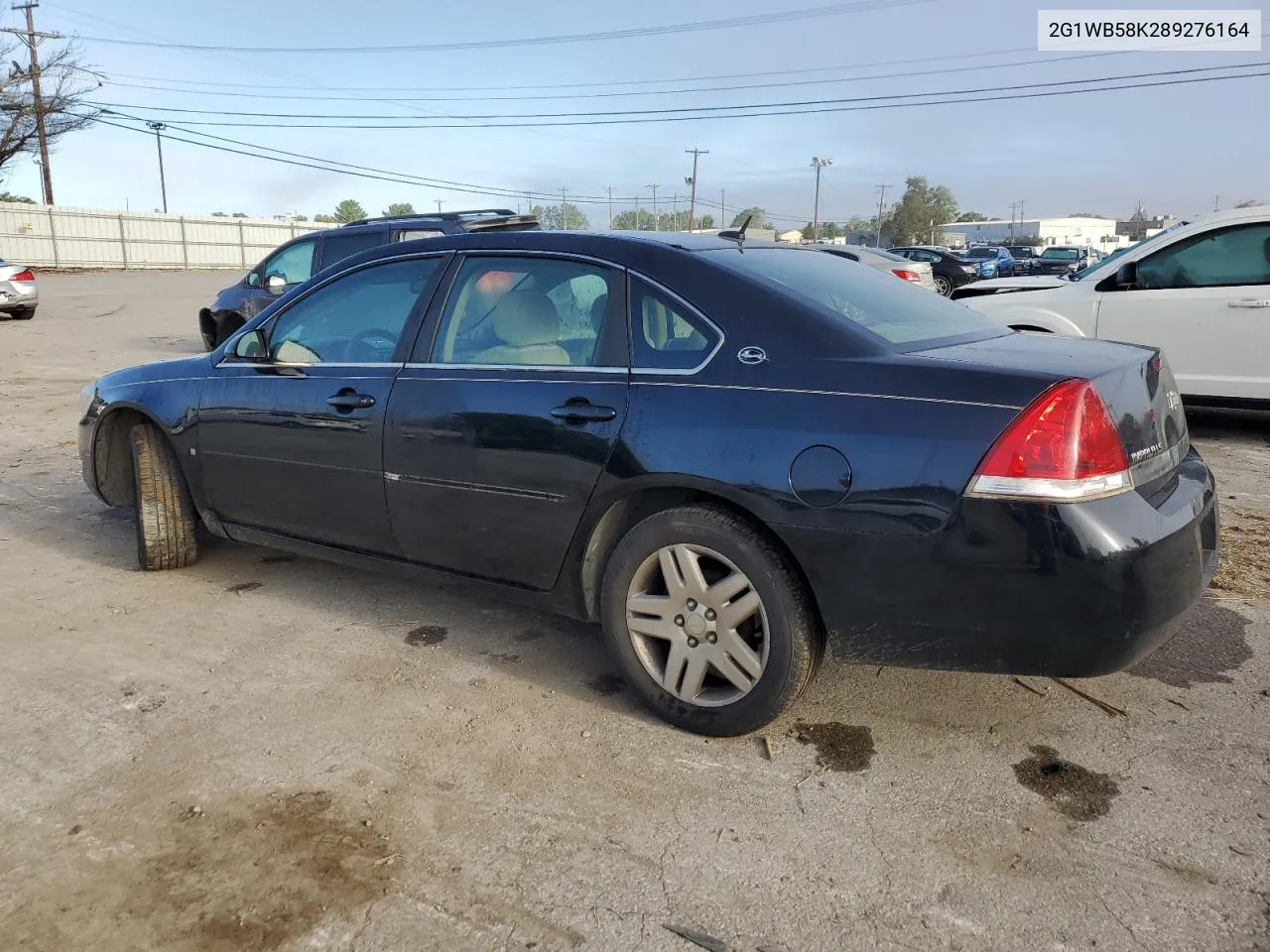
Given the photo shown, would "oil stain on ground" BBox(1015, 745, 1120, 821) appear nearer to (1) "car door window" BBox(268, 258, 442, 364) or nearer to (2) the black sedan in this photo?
(2) the black sedan

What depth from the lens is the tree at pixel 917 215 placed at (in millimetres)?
92438

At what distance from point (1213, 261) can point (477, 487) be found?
6.39 metres

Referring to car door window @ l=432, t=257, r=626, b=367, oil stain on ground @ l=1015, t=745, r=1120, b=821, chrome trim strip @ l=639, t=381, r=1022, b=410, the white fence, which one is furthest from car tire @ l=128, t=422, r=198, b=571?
the white fence

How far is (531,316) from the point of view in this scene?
11.2 feet

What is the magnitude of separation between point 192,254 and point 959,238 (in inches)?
3047

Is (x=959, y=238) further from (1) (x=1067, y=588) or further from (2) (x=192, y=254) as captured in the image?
(1) (x=1067, y=588)

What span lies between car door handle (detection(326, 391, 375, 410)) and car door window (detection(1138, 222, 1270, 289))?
6.30 meters

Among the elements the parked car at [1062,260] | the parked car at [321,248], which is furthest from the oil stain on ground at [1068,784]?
the parked car at [1062,260]

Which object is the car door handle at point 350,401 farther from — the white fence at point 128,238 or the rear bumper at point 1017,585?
the white fence at point 128,238

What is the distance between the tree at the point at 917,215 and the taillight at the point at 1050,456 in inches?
3699

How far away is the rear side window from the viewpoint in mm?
9367

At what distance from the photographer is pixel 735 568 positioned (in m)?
2.84

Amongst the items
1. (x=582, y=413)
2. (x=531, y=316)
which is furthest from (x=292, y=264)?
(x=582, y=413)

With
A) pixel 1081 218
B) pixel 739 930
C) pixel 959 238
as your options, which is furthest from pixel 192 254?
pixel 1081 218
